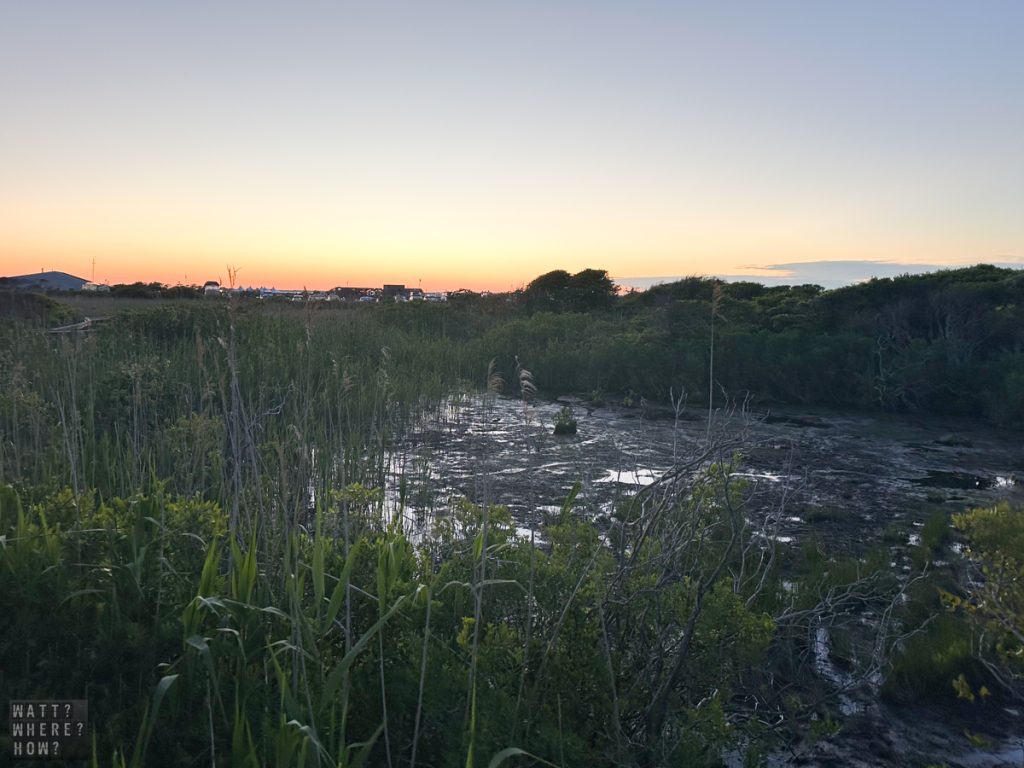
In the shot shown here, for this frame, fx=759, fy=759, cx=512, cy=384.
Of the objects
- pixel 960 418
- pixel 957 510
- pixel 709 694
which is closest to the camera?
pixel 709 694

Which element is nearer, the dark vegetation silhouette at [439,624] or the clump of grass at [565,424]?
the dark vegetation silhouette at [439,624]

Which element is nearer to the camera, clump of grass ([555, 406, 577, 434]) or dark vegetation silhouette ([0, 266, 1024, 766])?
dark vegetation silhouette ([0, 266, 1024, 766])

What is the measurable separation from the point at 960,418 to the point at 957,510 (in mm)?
5392

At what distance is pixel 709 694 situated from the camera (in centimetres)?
311

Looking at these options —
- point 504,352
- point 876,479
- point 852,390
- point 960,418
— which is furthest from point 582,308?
point 876,479

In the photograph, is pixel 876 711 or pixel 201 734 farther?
pixel 876 711

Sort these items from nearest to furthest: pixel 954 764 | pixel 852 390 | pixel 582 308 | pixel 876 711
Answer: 1. pixel 954 764
2. pixel 876 711
3. pixel 852 390
4. pixel 582 308

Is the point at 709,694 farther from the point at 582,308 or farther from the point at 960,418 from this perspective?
the point at 582,308

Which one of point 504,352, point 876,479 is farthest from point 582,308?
point 876,479

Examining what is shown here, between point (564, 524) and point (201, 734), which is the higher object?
point (564, 524)

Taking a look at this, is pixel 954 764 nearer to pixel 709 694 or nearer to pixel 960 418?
pixel 709 694

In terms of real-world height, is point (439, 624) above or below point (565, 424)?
above

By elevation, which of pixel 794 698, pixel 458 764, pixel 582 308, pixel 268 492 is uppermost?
pixel 582 308

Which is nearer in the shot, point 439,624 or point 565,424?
point 439,624
